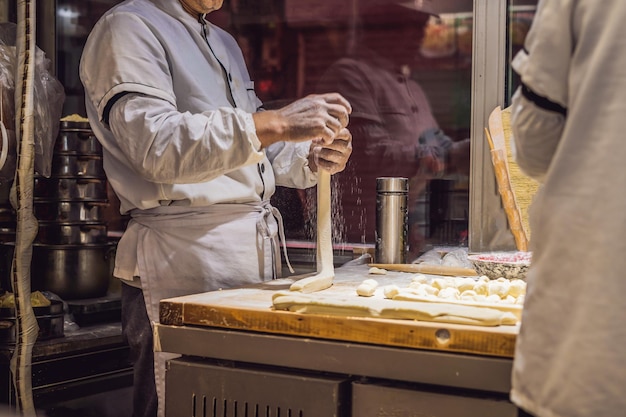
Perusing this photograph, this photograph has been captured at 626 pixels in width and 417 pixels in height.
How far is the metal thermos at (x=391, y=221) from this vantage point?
2715 millimetres

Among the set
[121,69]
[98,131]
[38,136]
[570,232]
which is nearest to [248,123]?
[121,69]

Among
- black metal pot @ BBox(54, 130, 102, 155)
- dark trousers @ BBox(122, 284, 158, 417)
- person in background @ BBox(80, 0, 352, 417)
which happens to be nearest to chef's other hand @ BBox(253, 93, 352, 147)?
person in background @ BBox(80, 0, 352, 417)

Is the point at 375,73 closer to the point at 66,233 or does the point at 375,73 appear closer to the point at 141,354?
the point at 66,233

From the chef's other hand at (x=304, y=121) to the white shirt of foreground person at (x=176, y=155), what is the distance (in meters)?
0.04

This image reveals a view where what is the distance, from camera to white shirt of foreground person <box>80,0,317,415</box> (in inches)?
77.6

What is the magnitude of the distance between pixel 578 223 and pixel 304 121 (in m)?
0.94

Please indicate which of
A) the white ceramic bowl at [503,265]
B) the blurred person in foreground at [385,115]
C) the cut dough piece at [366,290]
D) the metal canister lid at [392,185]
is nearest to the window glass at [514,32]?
the metal canister lid at [392,185]

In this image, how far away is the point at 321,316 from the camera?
154 cm

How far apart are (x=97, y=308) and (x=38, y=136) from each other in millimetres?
841

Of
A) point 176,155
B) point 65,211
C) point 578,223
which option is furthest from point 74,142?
point 578,223

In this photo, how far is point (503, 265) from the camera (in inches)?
82.1

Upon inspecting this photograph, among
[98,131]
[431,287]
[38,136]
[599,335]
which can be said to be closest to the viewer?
[599,335]

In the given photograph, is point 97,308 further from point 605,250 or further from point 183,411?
point 605,250

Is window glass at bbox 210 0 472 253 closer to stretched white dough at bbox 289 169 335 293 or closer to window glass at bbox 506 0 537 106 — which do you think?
window glass at bbox 506 0 537 106
